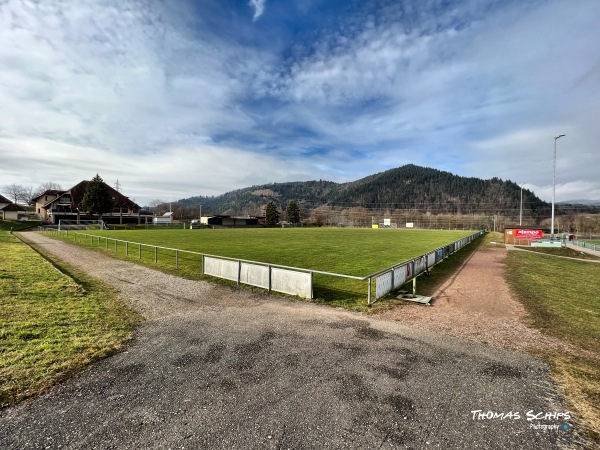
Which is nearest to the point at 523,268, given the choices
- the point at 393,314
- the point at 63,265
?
the point at 393,314

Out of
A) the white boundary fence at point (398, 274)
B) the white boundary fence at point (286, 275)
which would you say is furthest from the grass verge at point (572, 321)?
the white boundary fence at point (286, 275)

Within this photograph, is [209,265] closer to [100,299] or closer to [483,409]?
[100,299]

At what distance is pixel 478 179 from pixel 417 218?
237 feet

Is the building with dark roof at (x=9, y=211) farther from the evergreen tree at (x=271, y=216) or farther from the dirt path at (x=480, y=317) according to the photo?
the dirt path at (x=480, y=317)

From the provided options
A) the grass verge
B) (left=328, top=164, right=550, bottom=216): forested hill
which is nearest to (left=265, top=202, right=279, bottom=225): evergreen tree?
the grass verge

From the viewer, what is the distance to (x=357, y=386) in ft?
14.8

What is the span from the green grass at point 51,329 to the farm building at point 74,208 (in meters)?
70.8

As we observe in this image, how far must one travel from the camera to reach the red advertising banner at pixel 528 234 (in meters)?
38.8

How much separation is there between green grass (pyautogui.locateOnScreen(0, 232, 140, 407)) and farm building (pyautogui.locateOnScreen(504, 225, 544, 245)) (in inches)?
1872

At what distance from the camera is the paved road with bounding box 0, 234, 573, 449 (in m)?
3.41

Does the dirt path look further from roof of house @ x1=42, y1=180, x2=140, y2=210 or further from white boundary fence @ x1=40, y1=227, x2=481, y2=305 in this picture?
roof of house @ x1=42, y1=180, x2=140, y2=210

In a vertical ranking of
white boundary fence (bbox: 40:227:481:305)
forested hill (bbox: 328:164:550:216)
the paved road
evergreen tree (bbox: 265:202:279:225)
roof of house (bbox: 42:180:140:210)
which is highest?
forested hill (bbox: 328:164:550:216)

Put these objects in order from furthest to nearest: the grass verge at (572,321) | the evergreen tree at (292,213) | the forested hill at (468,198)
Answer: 1. the forested hill at (468,198)
2. the evergreen tree at (292,213)
3. the grass verge at (572,321)

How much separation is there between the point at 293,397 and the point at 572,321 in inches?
361
